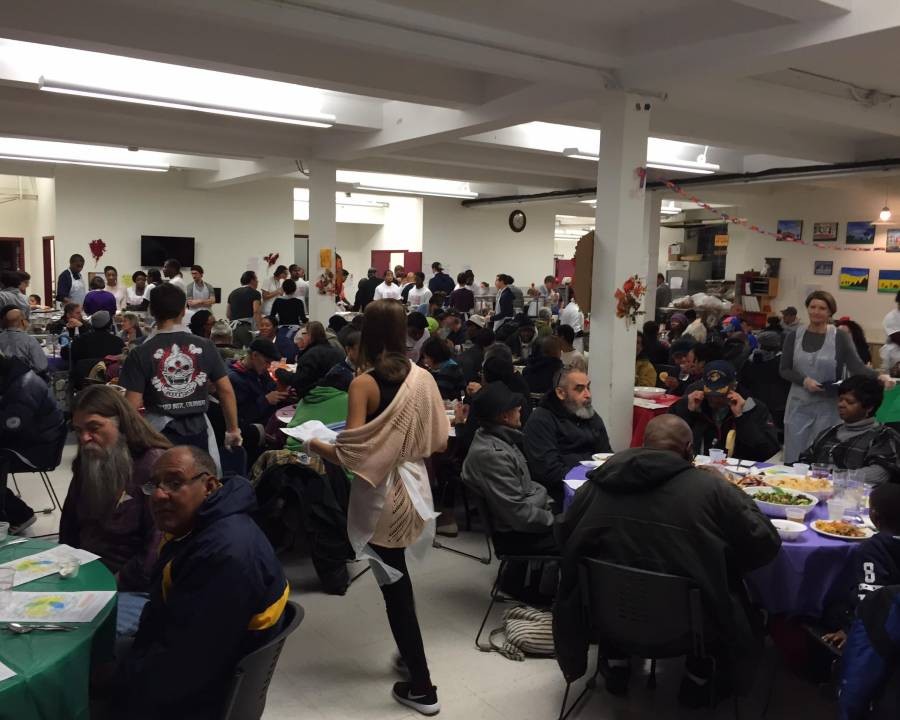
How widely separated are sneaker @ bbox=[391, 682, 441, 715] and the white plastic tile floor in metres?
0.03

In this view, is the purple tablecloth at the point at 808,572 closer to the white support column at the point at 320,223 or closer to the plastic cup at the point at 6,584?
the plastic cup at the point at 6,584

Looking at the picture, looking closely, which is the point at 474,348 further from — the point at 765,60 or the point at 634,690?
the point at 634,690

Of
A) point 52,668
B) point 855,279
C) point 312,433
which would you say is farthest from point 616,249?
point 855,279

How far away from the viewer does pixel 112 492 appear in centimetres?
271

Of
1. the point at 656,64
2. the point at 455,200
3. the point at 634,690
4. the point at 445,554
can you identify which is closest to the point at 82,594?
the point at 634,690

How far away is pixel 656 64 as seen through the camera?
18.1 ft

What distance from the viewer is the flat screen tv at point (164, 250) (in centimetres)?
1381

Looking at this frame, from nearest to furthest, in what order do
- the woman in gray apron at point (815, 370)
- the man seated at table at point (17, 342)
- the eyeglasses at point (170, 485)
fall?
the eyeglasses at point (170, 485)
the woman in gray apron at point (815, 370)
the man seated at table at point (17, 342)

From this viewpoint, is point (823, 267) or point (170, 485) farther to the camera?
point (823, 267)

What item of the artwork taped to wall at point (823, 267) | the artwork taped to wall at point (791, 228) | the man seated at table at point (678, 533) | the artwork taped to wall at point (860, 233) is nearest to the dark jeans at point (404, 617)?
the man seated at table at point (678, 533)

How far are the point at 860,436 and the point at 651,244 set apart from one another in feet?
32.6

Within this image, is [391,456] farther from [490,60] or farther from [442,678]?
[490,60]

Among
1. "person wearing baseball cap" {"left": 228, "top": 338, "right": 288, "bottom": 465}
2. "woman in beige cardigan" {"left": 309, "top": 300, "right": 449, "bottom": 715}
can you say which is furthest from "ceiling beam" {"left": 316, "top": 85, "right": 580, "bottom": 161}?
"woman in beige cardigan" {"left": 309, "top": 300, "right": 449, "bottom": 715}

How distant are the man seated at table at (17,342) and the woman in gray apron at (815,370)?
565 cm
